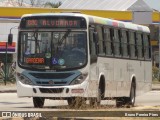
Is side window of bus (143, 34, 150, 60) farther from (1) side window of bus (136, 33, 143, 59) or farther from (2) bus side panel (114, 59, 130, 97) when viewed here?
(2) bus side panel (114, 59, 130, 97)

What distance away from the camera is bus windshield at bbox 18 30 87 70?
2069 cm

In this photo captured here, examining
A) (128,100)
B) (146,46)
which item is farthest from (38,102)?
(146,46)

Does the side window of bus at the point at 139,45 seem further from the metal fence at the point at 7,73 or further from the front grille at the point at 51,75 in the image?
the metal fence at the point at 7,73

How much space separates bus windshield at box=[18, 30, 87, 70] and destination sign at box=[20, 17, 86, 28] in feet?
0.75

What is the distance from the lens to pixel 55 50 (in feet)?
68.4

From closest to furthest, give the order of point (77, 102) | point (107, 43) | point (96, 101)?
1. point (77, 102)
2. point (96, 101)
3. point (107, 43)

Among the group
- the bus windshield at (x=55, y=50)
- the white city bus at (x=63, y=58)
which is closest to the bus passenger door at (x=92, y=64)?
the white city bus at (x=63, y=58)

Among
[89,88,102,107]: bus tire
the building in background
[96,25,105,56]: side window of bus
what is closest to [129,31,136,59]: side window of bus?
[96,25,105,56]: side window of bus

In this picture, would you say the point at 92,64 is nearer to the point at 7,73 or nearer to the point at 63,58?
the point at 63,58

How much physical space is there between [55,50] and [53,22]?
932 mm

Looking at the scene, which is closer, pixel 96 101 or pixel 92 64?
pixel 96 101

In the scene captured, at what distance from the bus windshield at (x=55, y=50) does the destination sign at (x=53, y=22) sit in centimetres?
23

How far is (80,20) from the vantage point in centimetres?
2098

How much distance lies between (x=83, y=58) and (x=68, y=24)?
3.90 ft
